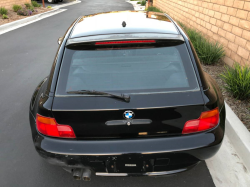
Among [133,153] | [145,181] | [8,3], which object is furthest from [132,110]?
[8,3]

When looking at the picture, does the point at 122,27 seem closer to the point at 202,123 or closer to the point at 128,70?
the point at 128,70

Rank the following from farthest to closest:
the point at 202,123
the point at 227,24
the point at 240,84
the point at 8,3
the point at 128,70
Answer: the point at 8,3 → the point at 227,24 → the point at 240,84 → the point at 128,70 → the point at 202,123

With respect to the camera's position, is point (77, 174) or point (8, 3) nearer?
point (77, 174)

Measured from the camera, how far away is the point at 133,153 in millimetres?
1979

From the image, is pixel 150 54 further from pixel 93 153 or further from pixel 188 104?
pixel 93 153

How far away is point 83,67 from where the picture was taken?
224cm

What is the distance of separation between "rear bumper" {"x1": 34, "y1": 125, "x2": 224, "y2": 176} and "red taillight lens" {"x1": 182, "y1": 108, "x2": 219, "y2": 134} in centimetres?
6

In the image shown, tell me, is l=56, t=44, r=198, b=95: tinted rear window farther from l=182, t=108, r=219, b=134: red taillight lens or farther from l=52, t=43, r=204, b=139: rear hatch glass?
l=182, t=108, r=219, b=134: red taillight lens

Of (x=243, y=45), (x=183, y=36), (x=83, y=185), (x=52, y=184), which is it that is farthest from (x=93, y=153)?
(x=243, y=45)

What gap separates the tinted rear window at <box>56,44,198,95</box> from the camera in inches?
81.6

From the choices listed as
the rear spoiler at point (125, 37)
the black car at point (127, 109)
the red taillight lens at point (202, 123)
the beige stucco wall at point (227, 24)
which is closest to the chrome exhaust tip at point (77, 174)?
the black car at point (127, 109)

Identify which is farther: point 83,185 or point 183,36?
point 83,185

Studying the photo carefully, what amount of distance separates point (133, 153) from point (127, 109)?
400mm

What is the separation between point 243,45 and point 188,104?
3750 millimetres
